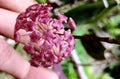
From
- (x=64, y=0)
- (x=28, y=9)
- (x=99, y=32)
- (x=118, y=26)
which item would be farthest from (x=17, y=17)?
(x=118, y=26)

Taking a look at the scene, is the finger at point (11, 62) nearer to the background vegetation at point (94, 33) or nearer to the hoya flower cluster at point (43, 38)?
the hoya flower cluster at point (43, 38)

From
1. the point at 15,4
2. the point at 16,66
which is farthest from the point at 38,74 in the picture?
the point at 15,4

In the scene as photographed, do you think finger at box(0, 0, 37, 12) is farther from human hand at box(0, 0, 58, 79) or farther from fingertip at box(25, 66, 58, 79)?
fingertip at box(25, 66, 58, 79)

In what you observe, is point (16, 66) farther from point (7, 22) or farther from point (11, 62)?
point (7, 22)

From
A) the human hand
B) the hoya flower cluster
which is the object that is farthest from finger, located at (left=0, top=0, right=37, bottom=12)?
the hoya flower cluster

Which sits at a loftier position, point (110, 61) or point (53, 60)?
point (53, 60)

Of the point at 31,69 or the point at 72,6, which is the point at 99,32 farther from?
the point at 31,69

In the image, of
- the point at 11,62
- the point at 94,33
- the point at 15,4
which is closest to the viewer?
the point at 11,62
